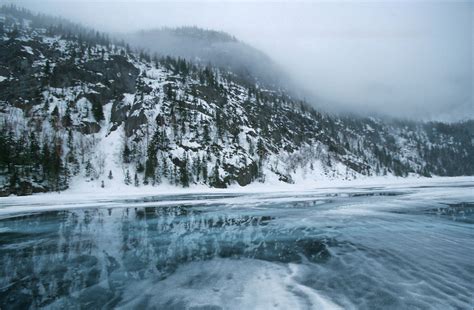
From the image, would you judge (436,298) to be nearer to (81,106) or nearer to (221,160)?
(221,160)

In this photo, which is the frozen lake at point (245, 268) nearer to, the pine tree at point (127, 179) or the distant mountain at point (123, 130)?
the distant mountain at point (123, 130)

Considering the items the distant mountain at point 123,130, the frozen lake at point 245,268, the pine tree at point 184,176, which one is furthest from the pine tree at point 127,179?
the frozen lake at point 245,268

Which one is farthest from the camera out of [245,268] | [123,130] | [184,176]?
[123,130]

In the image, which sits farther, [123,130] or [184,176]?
[123,130]

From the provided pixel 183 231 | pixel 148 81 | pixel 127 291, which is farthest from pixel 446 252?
pixel 148 81

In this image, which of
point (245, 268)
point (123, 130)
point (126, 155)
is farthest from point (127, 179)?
point (245, 268)

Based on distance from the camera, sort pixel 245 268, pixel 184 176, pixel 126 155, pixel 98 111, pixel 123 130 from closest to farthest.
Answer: pixel 245 268 < pixel 184 176 < pixel 126 155 < pixel 123 130 < pixel 98 111

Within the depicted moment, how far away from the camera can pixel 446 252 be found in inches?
492

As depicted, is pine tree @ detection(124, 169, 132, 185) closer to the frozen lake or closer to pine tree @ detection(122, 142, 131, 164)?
pine tree @ detection(122, 142, 131, 164)

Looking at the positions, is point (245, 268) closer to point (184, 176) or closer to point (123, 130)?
point (184, 176)

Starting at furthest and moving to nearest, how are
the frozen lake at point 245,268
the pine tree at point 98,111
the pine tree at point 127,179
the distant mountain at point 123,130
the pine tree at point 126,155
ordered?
the pine tree at point 98,111
the pine tree at point 126,155
the pine tree at point 127,179
the distant mountain at point 123,130
the frozen lake at point 245,268

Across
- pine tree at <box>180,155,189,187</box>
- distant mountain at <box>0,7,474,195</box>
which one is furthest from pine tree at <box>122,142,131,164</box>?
pine tree at <box>180,155,189,187</box>

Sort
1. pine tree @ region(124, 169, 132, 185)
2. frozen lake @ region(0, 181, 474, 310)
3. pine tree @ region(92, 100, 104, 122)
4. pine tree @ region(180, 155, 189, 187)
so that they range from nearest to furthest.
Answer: frozen lake @ region(0, 181, 474, 310)
pine tree @ region(124, 169, 132, 185)
pine tree @ region(180, 155, 189, 187)
pine tree @ region(92, 100, 104, 122)

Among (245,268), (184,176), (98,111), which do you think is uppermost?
(98,111)
